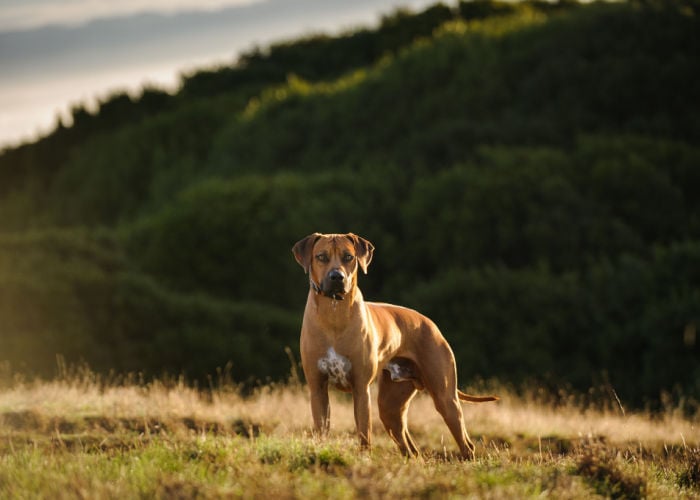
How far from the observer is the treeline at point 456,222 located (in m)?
24.2

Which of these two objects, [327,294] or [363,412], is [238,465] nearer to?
[363,412]

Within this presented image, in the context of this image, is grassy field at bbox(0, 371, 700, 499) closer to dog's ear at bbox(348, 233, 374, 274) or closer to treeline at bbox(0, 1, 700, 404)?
dog's ear at bbox(348, 233, 374, 274)

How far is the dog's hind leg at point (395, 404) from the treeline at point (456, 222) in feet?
35.8

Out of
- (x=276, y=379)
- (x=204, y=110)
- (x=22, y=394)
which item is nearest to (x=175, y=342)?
(x=276, y=379)

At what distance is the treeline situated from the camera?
79.4 ft

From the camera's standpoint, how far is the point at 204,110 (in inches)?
1903

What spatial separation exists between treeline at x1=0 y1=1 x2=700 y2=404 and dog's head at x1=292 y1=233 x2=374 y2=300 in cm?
1224

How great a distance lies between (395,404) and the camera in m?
8.60

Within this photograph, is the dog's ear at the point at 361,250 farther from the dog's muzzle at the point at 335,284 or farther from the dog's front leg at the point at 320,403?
the dog's front leg at the point at 320,403

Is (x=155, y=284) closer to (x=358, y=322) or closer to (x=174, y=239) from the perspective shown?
(x=174, y=239)

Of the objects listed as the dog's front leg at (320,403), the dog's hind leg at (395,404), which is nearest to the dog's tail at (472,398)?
the dog's hind leg at (395,404)

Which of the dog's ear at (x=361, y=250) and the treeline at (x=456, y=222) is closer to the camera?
the dog's ear at (x=361, y=250)

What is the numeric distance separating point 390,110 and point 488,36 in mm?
5036

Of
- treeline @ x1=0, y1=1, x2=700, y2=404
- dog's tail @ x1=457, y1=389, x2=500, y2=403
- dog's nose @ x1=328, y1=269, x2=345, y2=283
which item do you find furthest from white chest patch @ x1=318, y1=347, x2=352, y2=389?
treeline @ x1=0, y1=1, x2=700, y2=404
